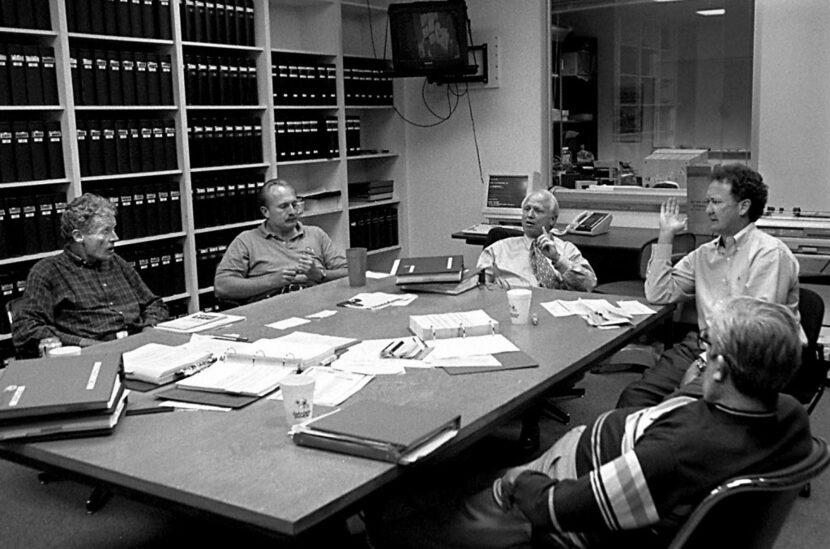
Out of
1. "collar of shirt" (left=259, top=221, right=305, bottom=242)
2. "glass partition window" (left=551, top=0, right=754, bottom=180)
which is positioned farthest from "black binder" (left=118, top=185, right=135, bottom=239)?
"glass partition window" (left=551, top=0, right=754, bottom=180)

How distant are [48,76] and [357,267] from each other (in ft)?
6.23

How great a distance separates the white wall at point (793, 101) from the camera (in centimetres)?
483

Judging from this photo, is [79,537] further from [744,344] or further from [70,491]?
[744,344]

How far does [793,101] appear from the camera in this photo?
494cm

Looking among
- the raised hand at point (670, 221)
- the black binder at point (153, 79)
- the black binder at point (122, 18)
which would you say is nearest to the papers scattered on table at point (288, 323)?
the raised hand at point (670, 221)

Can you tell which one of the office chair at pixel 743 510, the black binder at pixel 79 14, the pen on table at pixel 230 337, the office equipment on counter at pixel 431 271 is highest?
the black binder at pixel 79 14

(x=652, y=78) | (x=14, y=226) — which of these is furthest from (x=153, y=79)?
(x=652, y=78)

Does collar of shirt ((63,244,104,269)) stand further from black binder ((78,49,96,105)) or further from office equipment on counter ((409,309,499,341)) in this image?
office equipment on counter ((409,309,499,341))

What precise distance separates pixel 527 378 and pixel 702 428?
0.71 meters

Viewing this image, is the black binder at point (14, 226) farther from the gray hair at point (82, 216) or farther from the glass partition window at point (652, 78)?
the glass partition window at point (652, 78)

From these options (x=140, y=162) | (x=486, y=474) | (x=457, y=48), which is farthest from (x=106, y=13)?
(x=486, y=474)

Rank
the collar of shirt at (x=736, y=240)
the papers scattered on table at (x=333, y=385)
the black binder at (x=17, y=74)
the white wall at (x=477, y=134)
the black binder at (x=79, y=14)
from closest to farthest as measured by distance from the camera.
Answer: the papers scattered on table at (x=333, y=385) → the collar of shirt at (x=736, y=240) → the black binder at (x=17, y=74) → the black binder at (x=79, y=14) → the white wall at (x=477, y=134)

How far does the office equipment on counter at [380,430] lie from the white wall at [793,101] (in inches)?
150

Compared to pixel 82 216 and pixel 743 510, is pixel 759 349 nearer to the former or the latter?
pixel 743 510
